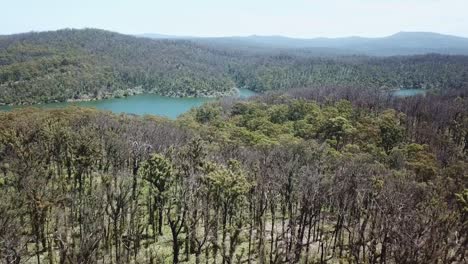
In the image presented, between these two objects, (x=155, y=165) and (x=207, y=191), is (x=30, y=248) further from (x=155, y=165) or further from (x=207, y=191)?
(x=207, y=191)

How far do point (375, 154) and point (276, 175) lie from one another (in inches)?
1540

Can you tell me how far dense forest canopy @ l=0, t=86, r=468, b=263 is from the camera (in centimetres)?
3141

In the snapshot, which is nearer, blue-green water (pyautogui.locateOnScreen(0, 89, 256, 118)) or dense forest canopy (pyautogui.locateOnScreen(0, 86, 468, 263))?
dense forest canopy (pyautogui.locateOnScreen(0, 86, 468, 263))

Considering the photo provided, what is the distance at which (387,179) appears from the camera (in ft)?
151

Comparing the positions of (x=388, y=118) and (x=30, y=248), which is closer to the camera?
(x=30, y=248)

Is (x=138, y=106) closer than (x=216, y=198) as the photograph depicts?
No

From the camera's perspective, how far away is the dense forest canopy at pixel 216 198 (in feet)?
103

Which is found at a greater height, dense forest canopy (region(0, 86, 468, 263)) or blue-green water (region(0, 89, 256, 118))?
dense forest canopy (region(0, 86, 468, 263))

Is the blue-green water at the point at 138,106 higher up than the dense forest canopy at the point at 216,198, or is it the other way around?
the dense forest canopy at the point at 216,198

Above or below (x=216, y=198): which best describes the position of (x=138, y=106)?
below

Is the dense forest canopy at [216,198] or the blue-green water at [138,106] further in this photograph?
the blue-green water at [138,106]

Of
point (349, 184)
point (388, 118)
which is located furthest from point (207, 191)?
point (388, 118)

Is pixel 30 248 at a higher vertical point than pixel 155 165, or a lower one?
Answer: lower

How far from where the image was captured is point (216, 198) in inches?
1403
